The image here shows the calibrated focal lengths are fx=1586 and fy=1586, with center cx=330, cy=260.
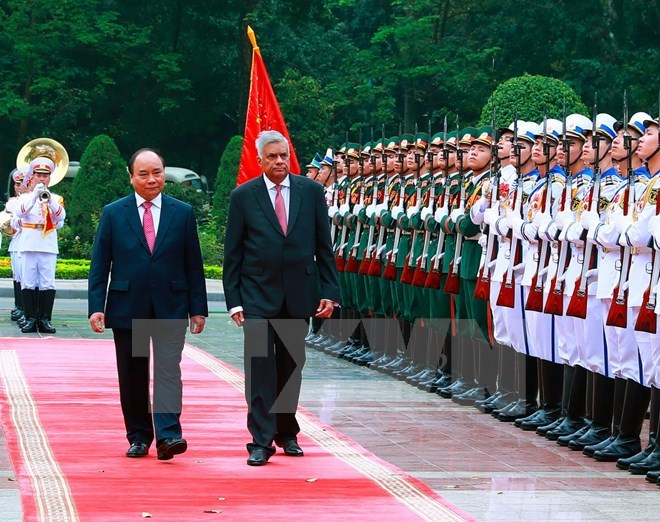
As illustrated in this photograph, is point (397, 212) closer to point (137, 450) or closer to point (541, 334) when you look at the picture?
point (541, 334)

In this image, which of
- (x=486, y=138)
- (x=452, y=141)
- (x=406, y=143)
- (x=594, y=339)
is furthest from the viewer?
(x=406, y=143)

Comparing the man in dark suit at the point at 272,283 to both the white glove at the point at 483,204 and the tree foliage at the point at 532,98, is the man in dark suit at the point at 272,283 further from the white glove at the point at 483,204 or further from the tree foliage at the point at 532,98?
the tree foliage at the point at 532,98

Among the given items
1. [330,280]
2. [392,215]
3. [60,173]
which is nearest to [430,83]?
[60,173]

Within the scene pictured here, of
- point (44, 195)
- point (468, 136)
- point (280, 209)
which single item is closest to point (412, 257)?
point (468, 136)

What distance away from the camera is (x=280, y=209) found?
29.0ft

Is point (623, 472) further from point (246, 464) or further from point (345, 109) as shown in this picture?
point (345, 109)

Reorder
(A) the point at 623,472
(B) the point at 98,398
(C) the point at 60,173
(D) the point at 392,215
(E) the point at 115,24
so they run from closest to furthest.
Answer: (A) the point at 623,472, (B) the point at 98,398, (D) the point at 392,215, (C) the point at 60,173, (E) the point at 115,24

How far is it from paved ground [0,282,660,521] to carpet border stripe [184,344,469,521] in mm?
152

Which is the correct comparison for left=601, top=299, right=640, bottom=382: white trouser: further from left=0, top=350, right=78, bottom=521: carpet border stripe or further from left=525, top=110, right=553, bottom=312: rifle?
left=0, top=350, right=78, bottom=521: carpet border stripe

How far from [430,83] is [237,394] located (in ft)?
99.2

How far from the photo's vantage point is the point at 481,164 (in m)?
11.5

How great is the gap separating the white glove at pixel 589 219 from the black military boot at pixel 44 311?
9807 millimetres

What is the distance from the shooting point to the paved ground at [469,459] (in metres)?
7.43

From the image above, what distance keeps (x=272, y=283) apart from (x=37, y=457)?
1.58m
